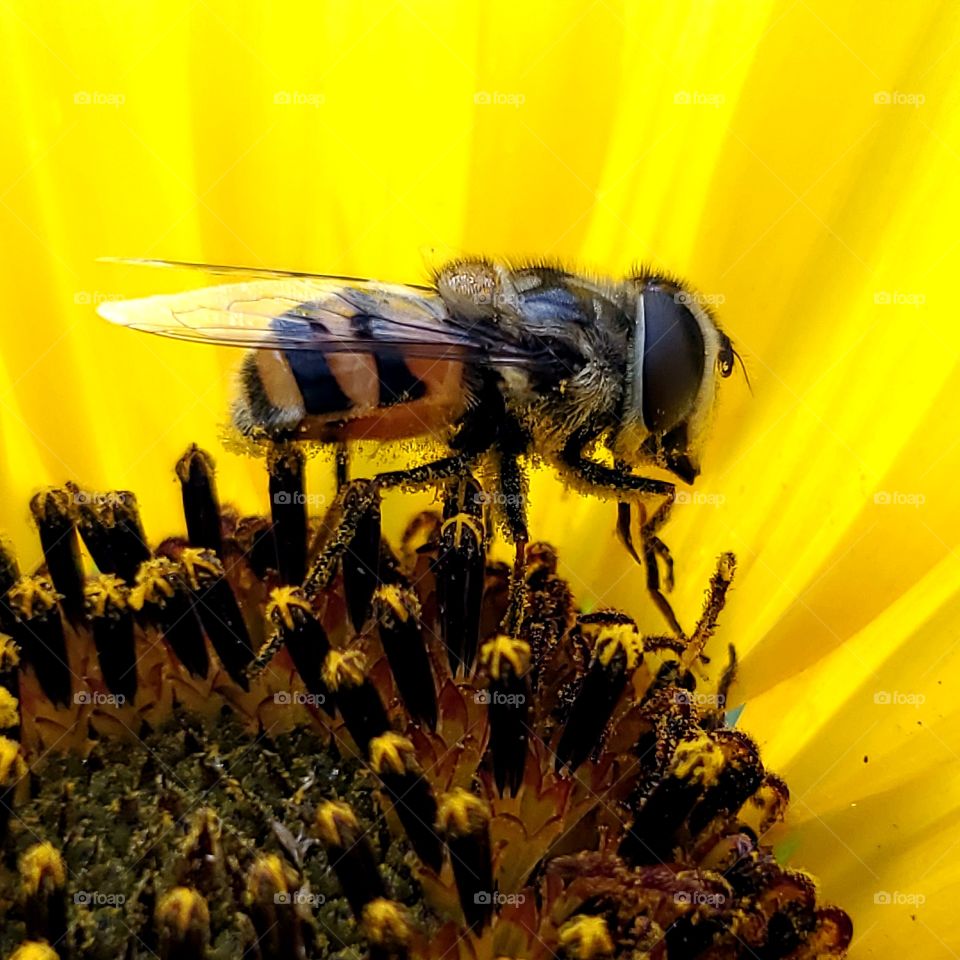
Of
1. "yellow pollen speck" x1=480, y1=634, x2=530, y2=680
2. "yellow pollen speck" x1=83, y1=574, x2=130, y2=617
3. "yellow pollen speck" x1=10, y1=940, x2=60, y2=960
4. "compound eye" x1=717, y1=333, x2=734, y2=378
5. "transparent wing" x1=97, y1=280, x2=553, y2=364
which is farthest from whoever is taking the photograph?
"yellow pollen speck" x1=83, y1=574, x2=130, y2=617

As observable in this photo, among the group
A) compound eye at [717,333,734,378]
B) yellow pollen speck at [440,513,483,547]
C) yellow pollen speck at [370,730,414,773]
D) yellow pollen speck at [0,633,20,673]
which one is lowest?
yellow pollen speck at [370,730,414,773]

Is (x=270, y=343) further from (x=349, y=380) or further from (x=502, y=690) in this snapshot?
(x=502, y=690)

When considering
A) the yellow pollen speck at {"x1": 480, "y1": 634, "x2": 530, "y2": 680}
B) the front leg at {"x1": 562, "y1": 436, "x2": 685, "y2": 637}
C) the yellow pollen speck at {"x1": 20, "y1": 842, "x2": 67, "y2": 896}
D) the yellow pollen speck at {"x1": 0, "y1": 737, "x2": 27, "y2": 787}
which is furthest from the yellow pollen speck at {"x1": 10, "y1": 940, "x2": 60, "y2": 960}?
the front leg at {"x1": 562, "y1": 436, "x2": 685, "y2": 637}

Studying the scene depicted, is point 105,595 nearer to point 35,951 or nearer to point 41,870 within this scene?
point 41,870

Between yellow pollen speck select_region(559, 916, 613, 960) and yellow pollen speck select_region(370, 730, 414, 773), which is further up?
yellow pollen speck select_region(370, 730, 414, 773)

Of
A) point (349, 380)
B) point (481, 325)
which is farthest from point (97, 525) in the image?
point (481, 325)

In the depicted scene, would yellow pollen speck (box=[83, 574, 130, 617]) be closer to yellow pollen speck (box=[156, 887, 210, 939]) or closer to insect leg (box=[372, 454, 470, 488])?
insect leg (box=[372, 454, 470, 488])

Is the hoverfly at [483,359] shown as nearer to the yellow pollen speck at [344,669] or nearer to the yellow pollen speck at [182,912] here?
the yellow pollen speck at [344,669]

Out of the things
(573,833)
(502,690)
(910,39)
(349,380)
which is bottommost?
(573,833)
